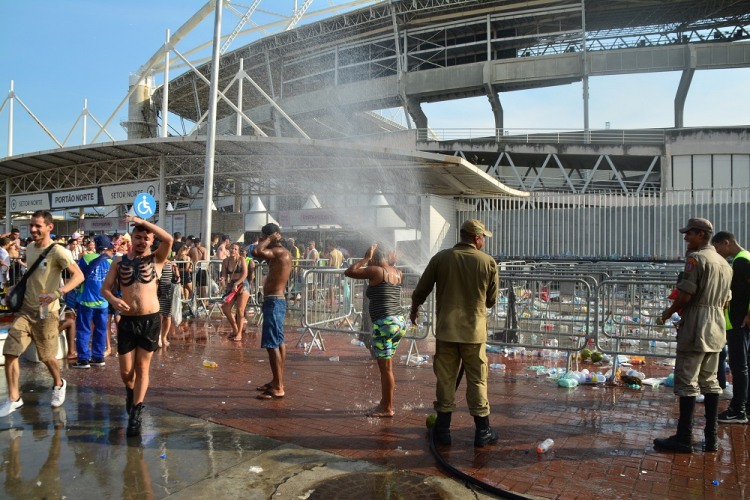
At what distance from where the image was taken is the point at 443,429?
4508mm

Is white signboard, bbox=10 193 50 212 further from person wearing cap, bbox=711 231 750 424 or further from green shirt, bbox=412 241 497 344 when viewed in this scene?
person wearing cap, bbox=711 231 750 424

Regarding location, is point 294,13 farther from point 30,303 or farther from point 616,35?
point 30,303

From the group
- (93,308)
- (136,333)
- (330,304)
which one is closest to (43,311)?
(136,333)

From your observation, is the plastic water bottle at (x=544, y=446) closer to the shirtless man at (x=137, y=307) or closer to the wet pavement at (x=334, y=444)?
the wet pavement at (x=334, y=444)

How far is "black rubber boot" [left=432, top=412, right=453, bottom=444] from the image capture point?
4.50m

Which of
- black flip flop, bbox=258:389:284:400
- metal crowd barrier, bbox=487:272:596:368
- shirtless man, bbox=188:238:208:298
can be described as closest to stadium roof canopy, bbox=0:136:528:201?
shirtless man, bbox=188:238:208:298

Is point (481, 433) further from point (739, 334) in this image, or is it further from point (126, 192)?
point (126, 192)

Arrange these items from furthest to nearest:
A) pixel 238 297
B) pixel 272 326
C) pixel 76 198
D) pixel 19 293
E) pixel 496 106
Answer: pixel 496 106, pixel 76 198, pixel 238 297, pixel 272 326, pixel 19 293

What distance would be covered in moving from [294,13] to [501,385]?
25765mm

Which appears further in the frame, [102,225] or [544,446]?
[102,225]

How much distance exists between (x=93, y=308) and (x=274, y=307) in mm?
2920

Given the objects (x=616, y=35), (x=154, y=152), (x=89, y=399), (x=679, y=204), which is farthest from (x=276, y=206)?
(x=89, y=399)

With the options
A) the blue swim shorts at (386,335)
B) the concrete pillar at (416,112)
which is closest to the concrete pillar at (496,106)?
the concrete pillar at (416,112)

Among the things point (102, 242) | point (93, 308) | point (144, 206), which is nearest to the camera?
point (93, 308)
